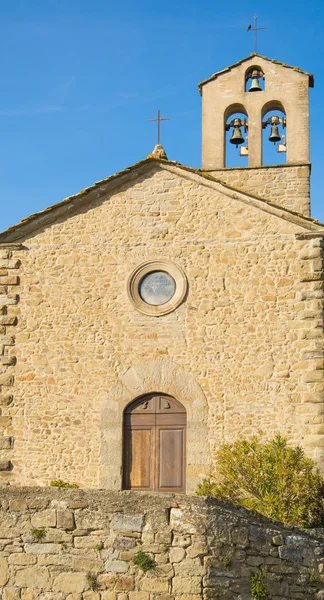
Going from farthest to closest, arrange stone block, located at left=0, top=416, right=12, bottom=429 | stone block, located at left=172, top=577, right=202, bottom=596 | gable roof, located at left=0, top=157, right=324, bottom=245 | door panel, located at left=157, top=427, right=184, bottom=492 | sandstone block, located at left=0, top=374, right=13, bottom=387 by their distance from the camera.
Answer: gable roof, located at left=0, top=157, right=324, bottom=245
sandstone block, located at left=0, top=374, right=13, bottom=387
stone block, located at left=0, top=416, right=12, bottom=429
door panel, located at left=157, top=427, right=184, bottom=492
stone block, located at left=172, top=577, right=202, bottom=596

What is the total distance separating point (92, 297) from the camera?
1403 cm

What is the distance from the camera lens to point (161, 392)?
44.3 ft

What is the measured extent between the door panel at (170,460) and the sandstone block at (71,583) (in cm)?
538

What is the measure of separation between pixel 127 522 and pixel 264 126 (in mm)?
10867

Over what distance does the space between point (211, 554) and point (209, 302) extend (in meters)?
6.38

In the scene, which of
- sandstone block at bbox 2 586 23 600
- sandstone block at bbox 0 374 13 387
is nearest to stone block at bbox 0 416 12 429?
sandstone block at bbox 0 374 13 387

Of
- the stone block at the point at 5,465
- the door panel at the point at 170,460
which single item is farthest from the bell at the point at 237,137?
the stone block at the point at 5,465

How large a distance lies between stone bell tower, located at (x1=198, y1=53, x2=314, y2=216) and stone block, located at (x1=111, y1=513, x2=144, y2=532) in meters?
10.1

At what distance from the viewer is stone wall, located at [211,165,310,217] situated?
16.7m

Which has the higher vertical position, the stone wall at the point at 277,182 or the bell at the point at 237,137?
the bell at the point at 237,137

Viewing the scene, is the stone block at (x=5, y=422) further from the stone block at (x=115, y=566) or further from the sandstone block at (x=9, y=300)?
→ the stone block at (x=115, y=566)

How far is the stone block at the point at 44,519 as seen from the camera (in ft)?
26.2

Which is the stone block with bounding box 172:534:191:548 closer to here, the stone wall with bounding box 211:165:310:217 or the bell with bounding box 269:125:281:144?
the stone wall with bounding box 211:165:310:217

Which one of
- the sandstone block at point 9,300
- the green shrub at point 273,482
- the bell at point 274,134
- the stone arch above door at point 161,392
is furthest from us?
the bell at point 274,134
